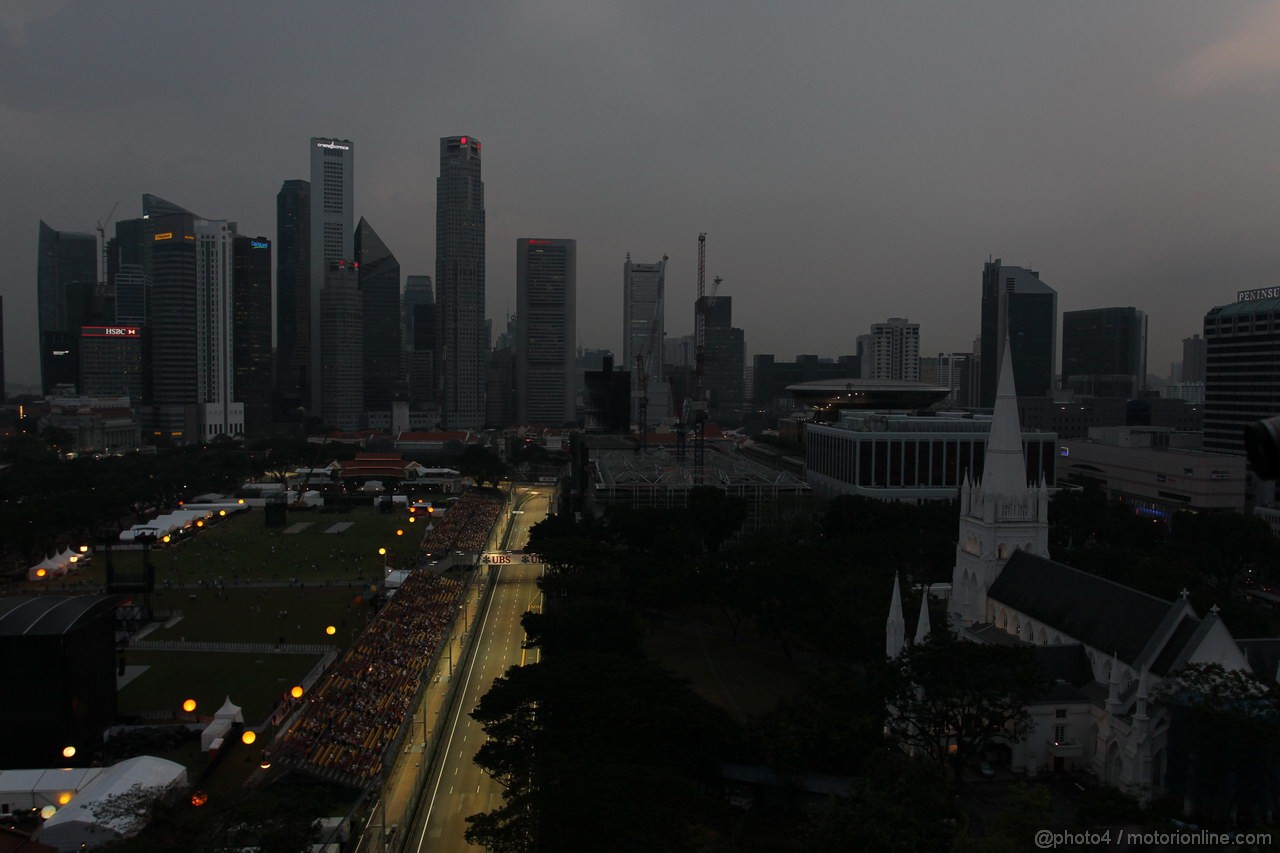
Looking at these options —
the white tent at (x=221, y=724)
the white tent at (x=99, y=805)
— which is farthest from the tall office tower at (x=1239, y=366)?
the white tent at (x=99, y=805)

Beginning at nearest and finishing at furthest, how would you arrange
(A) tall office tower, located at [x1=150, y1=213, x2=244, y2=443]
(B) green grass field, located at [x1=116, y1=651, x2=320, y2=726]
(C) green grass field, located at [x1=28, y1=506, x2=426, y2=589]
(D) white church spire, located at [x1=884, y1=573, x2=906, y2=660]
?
(D) white church spire, located at [x1=884, y1=573, x2=906, y2=660] < (B) green grass field, located at [x1=116, y1=651, x2=320, y2=726] < (C) green grass field, located at [x1=28, y1=506, x2=426, y2=589] < (A) tall office tower, located at [x1=150, y1=213, x2=244, y2=443]

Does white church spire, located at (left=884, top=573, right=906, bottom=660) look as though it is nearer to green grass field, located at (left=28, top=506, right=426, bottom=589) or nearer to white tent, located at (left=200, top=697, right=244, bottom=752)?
white tent, located at (left=200, top=697, right=244, bottom=752)

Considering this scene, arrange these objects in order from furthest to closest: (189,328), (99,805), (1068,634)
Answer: (189,328) → (1068,634) → (99,805)

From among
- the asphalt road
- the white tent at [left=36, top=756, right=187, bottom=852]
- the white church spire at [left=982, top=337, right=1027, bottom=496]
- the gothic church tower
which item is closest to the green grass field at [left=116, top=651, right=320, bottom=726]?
the white tent at [left=36, top=756, right=187, bottom=852]

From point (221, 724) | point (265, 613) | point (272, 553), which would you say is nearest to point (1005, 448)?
point (221, 724)

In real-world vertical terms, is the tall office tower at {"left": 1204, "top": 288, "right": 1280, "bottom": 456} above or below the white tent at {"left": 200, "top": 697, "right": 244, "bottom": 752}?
above

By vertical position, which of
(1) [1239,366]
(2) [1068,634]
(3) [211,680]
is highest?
Result: (1) [1239,366]

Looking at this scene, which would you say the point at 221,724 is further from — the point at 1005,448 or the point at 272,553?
the point at 272,553
